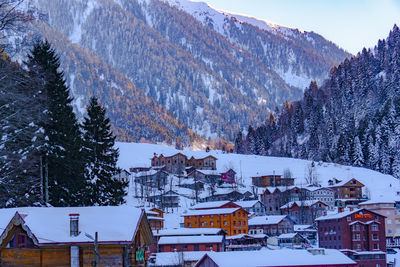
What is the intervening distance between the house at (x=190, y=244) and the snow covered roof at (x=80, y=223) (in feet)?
160

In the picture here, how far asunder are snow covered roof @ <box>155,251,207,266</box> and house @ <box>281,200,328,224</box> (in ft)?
165

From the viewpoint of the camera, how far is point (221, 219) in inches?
4200

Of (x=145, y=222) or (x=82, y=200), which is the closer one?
(x=145, y=222)

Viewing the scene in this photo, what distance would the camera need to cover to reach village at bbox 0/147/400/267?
32.4 m

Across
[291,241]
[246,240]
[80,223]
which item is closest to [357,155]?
[291,241]

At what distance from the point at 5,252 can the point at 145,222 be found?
27.0ft

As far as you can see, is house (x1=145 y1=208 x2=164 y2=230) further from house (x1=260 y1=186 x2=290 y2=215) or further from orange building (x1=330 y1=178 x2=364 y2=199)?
orange building (x1=330 y1=178 x2=364 y2=199)

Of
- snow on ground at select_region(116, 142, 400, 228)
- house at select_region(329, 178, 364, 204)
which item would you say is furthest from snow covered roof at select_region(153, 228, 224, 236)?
house at select_region(329, 178, 364, 204)

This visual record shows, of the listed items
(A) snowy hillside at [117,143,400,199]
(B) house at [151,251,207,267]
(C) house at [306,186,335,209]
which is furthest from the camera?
(A) snowy hillside at [117,143,400,199]

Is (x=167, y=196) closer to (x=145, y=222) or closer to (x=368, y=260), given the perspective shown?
(x=368, y=260)

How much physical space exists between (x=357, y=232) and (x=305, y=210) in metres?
32.4

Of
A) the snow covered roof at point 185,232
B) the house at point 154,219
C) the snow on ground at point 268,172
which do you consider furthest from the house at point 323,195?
the house at point 154,219

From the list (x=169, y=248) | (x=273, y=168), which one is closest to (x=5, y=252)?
(x=169, y=248)

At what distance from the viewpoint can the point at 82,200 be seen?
4353cm
